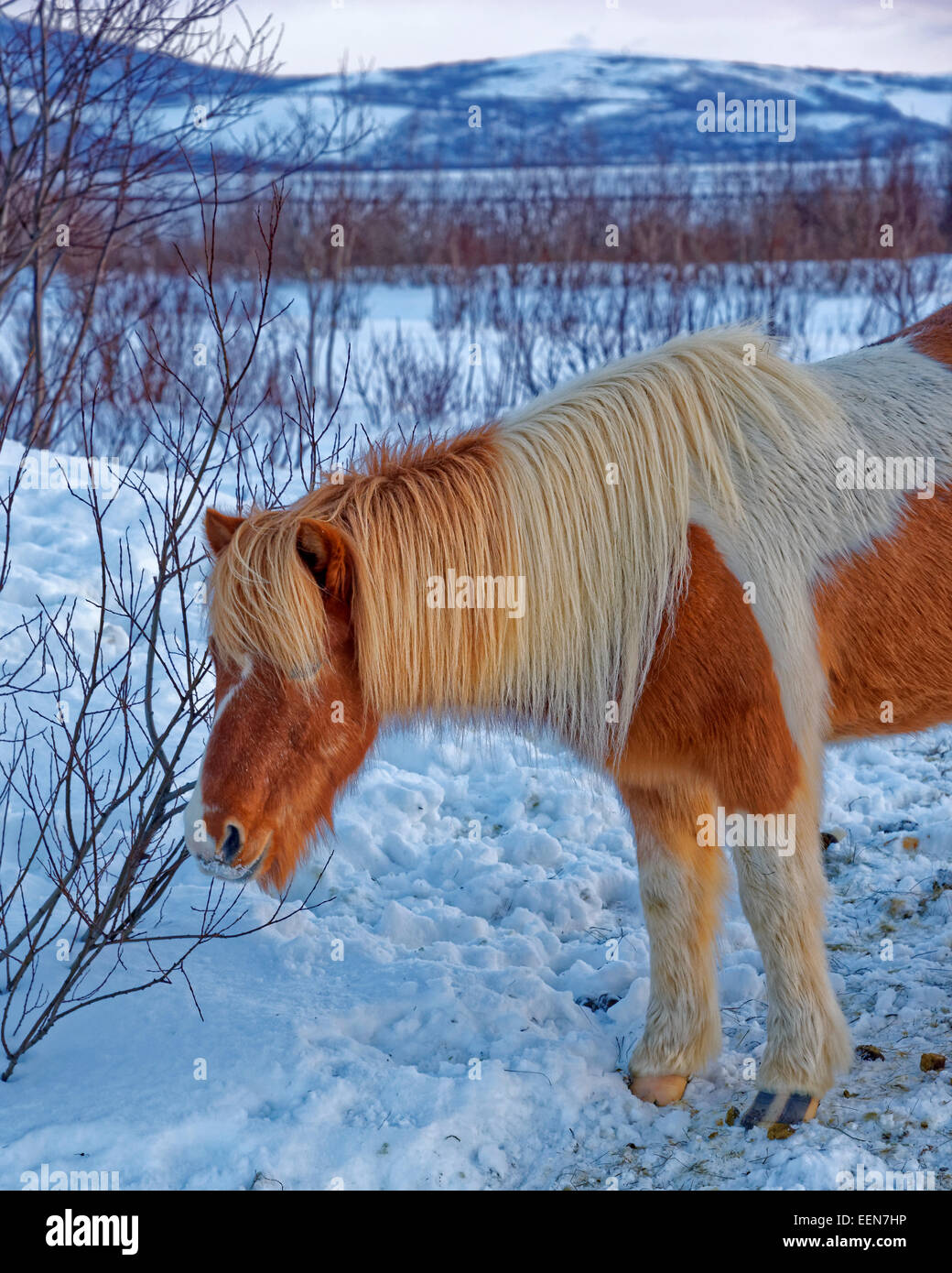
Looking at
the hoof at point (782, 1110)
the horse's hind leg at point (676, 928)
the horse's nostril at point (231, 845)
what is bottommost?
the hoof at point (782, 1110)

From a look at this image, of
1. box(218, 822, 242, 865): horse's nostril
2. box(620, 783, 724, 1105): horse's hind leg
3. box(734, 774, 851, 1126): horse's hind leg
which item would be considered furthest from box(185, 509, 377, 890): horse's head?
box(734, 774, 851, 1126): horse's hind leg

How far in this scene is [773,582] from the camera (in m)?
2.68

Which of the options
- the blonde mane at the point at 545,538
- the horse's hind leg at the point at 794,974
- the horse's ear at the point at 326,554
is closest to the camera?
the horse's ear at the point at 326,554

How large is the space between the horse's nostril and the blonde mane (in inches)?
15.5

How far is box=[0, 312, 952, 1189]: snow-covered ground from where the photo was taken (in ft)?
8.68

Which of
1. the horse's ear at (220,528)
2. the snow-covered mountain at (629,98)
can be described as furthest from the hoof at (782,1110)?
the snow-covered mountain at (629,98)

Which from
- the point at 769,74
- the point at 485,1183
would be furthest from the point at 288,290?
the point at 769,74

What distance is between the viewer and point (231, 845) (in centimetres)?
246

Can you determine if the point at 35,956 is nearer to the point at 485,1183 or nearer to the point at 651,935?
the point at 485,1183

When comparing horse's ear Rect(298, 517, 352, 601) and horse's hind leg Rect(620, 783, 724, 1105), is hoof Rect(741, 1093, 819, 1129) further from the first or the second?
horse's ear Rect(298, 517, 352, 601)

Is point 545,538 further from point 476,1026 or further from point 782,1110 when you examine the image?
point 782,1110

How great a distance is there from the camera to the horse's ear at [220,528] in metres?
2.53

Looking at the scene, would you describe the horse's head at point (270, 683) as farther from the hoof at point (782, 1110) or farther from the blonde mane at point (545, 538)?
the hoof at point (782, 1110)

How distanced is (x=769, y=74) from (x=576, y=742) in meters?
98.0
